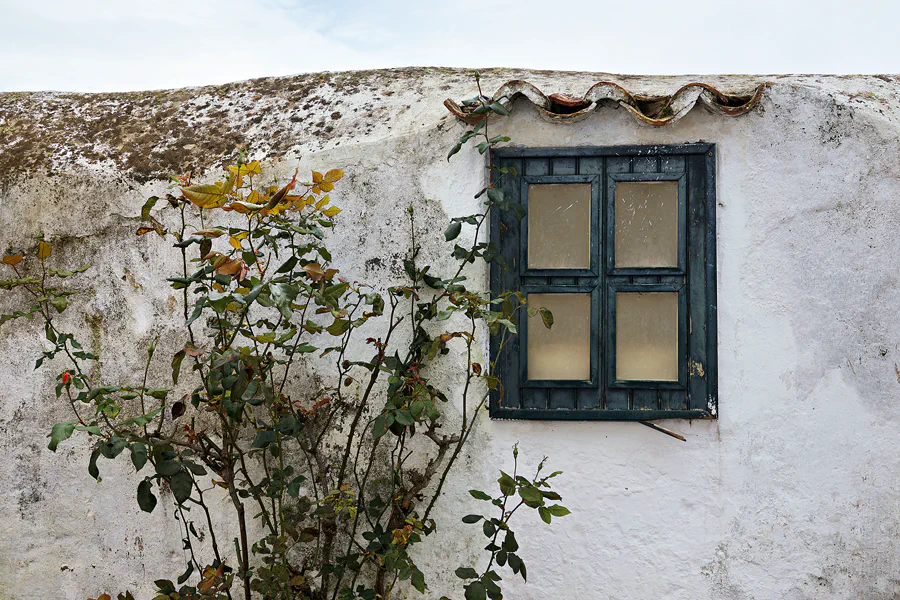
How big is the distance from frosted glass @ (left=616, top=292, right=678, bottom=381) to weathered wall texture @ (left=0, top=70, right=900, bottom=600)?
186 mm

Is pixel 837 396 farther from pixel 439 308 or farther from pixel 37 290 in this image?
pixel 37 290

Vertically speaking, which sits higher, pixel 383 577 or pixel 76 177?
pixel 76 177

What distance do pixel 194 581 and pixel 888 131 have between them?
320cm

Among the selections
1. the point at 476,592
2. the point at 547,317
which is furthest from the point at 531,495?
the point at 547,317

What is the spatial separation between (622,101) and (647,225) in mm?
486

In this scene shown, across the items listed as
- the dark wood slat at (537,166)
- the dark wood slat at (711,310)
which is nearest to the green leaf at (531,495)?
the dark wood slat at (711,310)

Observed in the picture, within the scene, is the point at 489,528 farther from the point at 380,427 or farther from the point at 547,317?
the point at 547,317

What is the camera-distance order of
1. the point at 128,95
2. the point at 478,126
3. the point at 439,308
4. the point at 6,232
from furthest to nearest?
the point at 128,95 < the point at 6,232 < the point at 439,308 < the point at 478,126

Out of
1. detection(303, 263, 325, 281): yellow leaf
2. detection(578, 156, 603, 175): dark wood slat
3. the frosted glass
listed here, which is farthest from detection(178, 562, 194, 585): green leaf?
detection(578, 156, 603, 175): dark wood slat

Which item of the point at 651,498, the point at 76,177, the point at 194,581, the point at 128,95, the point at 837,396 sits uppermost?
the point at 128,95

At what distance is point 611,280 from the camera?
2.87m

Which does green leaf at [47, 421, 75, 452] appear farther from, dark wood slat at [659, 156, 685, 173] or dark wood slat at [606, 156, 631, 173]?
dark wood slat at [659, 156, 685, 173]

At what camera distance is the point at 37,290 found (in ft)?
9.31

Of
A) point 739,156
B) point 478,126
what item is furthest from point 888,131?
point 478,126
